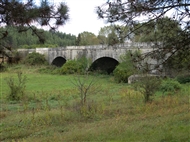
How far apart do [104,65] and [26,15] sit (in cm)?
3039

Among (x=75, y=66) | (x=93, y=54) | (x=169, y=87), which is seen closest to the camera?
(x=169, y=87)

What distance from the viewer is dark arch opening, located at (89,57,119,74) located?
1328 inches

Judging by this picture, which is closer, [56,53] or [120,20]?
[120,20]

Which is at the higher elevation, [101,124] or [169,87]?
[169,87]

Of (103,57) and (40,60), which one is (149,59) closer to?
(103,57)

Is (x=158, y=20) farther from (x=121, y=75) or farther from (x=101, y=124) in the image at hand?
(x=121, y=75)

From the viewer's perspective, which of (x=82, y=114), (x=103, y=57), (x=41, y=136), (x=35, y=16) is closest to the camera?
(x=35, y=16)

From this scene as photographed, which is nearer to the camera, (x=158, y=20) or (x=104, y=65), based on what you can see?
(x=158, y=20)

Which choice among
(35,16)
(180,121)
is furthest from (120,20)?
(180,121)

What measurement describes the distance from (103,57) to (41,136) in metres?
25.1

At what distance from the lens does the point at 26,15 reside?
5055mm

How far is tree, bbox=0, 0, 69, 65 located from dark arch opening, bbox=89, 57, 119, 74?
27.9 metres

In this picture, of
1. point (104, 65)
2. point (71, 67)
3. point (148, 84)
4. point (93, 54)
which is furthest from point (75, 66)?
point (148, 84)

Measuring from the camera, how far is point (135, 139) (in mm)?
6000
